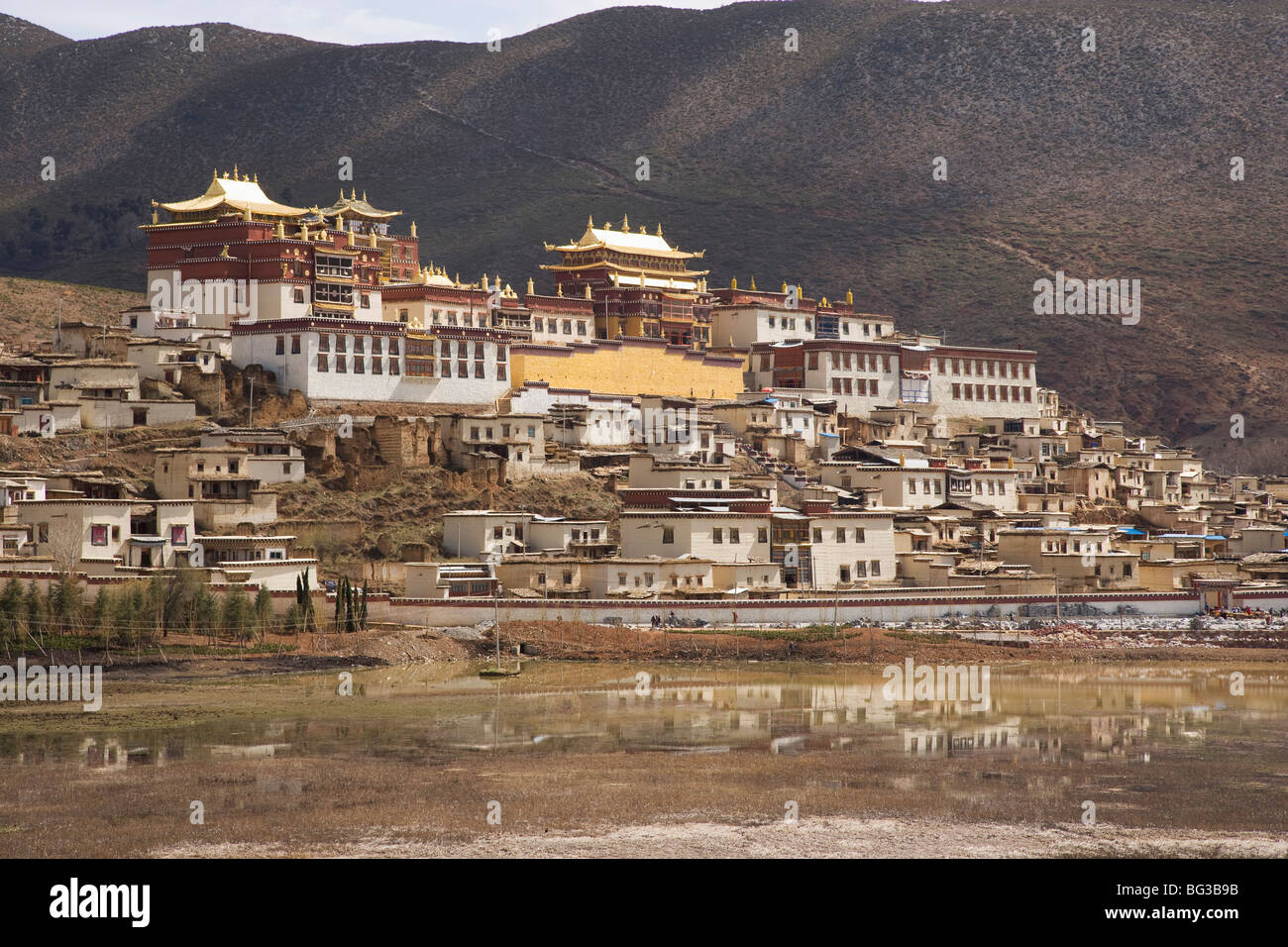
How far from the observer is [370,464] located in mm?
70688

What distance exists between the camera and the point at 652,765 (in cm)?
4112

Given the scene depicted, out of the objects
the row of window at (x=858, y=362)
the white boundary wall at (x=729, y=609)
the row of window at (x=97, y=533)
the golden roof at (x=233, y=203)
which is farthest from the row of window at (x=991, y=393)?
the row of window at (x=97, y=533)

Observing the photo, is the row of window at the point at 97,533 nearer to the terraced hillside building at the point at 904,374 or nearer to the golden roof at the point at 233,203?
the golden roof at the point at 233,203

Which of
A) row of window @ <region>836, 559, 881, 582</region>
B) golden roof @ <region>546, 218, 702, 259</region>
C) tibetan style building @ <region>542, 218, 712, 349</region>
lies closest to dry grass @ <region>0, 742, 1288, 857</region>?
row of window @ <region>836, 559, 881, 582</region>

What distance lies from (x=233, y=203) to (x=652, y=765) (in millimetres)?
48177

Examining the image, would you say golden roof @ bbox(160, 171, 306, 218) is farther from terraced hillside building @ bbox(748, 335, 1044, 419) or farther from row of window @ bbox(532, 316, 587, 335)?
terraced hillside building @ bbox(748, 335, 1044, 419)

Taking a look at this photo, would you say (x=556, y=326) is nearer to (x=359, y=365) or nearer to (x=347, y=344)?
(x=359, y=365)

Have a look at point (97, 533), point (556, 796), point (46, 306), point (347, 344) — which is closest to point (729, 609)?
point (97, 533)

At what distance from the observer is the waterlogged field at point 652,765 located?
3438cm

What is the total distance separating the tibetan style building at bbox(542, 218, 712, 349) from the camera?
9500 centimetres

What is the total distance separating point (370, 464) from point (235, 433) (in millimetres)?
5338

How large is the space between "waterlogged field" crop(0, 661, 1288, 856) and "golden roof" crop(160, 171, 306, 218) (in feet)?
109
